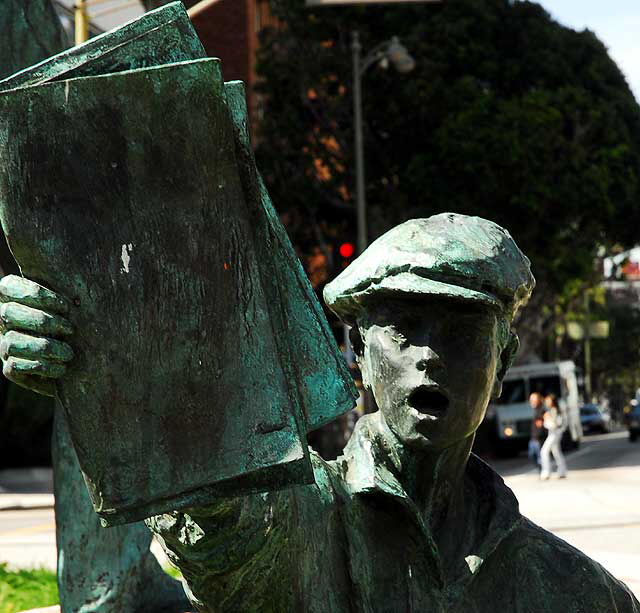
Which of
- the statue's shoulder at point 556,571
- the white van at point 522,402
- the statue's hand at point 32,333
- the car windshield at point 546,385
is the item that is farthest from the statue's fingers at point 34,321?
the car windshield at point 546,385

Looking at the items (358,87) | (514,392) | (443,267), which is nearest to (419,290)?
(443,267)

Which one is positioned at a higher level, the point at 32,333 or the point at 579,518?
the point at 32,333

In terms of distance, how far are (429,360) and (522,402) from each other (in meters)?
30.8

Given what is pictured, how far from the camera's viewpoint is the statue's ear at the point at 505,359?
221 centimetres

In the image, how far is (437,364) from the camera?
2.07 metres

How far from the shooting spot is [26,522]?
15.9m

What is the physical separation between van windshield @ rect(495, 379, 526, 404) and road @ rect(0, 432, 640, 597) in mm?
6528

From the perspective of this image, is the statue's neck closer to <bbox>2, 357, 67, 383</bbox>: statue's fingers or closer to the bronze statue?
the bronze statue

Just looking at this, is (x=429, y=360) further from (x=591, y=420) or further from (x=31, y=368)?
(x=591, y=420)

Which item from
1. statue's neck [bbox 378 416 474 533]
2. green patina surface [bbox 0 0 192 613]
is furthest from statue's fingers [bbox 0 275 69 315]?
green patina surface [bbox 0 0 192 613]

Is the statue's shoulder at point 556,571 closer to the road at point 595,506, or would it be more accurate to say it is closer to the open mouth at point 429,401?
the open mouth at point 429,401

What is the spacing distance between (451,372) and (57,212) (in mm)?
661

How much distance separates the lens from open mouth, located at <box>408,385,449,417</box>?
81.8 inches

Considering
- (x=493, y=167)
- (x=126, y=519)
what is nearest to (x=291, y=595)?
(x=126, y=519)
